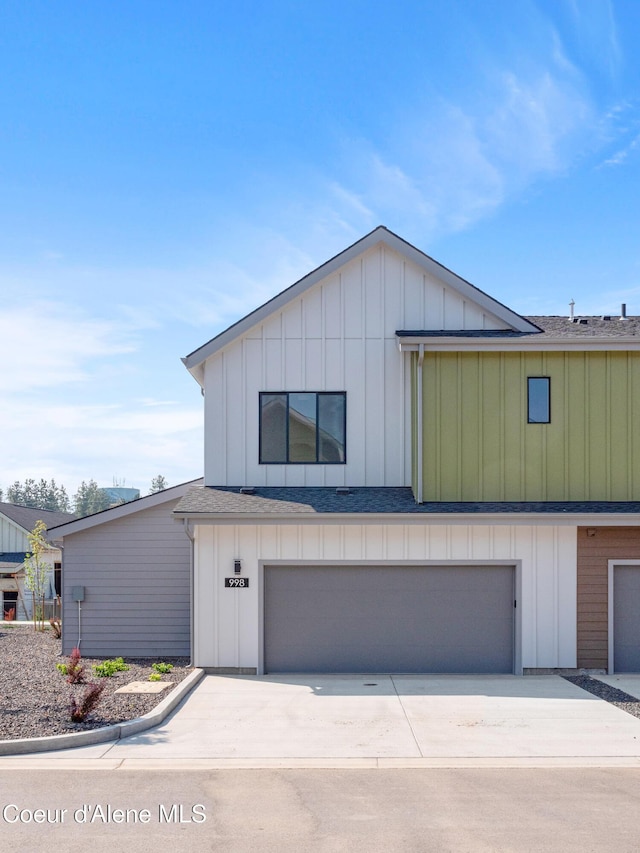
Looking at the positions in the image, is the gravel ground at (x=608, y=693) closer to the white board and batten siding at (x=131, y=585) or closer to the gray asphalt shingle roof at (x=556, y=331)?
the gray asphalt shingle roof at (x=556, y=331)

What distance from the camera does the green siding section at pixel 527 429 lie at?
1485 cm

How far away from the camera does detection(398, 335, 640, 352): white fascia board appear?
14641 mm

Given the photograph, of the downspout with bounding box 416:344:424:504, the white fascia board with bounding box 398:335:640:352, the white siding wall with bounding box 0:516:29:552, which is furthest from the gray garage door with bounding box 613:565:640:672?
the white siding wall with bounding box 0:516:29:552

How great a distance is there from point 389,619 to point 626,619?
177 inches

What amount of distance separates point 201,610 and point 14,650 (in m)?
6.26

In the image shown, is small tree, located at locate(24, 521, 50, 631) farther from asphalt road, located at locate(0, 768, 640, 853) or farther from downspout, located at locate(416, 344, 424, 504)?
asphalt road, located at locate(0, 768, 640, 853)

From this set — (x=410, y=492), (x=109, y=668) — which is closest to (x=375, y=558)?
(x=410, y=492)

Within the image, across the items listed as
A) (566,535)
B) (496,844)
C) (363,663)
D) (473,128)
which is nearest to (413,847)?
(496,844)

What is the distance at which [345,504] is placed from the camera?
14.4 meters

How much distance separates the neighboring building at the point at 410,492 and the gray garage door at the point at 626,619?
1.4 inches

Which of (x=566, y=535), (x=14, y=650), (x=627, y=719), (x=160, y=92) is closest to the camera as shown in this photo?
(x=627, y=719)

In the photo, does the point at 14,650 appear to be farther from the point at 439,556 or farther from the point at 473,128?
the point at 473,128

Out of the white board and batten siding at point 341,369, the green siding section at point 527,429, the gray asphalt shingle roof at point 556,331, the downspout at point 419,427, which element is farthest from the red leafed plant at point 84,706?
the gray asphalt shingle roof at point 556,331

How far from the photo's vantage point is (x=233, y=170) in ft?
54.8
